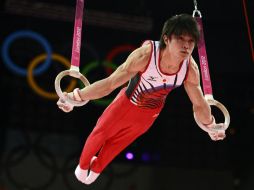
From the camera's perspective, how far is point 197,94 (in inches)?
166

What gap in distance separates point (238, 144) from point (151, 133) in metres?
1.89

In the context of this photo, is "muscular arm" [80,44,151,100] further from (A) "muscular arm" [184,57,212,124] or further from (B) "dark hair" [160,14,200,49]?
(A) "muscular arm" [184,57,212,124]

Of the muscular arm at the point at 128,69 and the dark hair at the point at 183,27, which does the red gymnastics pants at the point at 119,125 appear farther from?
the dark hair at the point at 183,27

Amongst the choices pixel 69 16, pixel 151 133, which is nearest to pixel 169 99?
pixel 151 133

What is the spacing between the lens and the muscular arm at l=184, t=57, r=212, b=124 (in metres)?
4.17

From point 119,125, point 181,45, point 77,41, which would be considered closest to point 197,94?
point 181,45

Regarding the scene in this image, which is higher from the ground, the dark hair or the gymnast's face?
the dark hair

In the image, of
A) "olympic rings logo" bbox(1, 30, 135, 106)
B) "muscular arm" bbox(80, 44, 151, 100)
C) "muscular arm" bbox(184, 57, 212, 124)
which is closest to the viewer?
"muscular arm" bbox(80, 44, 151, 100)

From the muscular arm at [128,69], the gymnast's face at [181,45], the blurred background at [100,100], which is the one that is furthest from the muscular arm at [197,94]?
the blurred background at [100,100]

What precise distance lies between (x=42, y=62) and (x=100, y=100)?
1.30 metres

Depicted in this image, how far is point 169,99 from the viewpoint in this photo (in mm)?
9852

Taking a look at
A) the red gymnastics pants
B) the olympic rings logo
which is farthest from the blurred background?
the red gymnastics pants

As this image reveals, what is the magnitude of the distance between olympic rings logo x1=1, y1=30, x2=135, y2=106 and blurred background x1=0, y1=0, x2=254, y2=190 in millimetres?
18

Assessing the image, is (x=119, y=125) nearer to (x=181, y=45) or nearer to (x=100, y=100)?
(x=181, y=45)
